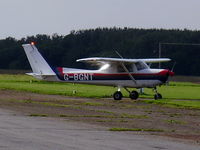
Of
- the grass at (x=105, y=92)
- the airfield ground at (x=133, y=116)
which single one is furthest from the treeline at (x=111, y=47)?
the airfield ground at (x=133, y=116)

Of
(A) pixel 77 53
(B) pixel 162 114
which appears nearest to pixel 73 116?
(B) pixel 162 114

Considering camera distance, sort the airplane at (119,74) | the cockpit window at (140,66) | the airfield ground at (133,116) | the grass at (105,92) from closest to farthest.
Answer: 1. the airfield ground at (133,116)
2. the grass at (105,92)
3. the airplane at (119,74)
4. the cockpit window at (140,66)

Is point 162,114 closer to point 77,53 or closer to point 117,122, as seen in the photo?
point 117,122

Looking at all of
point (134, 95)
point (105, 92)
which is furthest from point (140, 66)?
point (105, 92)

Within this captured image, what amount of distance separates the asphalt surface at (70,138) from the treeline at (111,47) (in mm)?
89839

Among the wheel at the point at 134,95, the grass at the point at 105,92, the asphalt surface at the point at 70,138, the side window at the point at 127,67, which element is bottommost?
the grass at the point at 105,92

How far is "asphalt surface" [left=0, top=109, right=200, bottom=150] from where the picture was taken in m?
15.7

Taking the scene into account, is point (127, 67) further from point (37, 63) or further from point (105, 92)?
point (105, 92)

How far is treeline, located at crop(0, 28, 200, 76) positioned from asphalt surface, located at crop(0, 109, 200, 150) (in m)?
89.8

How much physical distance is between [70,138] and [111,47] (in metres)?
114

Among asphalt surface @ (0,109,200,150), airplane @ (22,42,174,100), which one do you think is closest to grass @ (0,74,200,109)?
airplane @ (22,42,174,100)

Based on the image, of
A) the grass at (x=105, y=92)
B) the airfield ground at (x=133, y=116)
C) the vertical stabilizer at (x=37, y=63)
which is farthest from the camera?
the vertical stabilizer at (x=37, y=63)

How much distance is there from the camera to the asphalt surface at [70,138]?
1573 cm

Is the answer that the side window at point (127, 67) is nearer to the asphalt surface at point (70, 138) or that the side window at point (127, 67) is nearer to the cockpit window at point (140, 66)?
the cockpit window at point (140, 66)
